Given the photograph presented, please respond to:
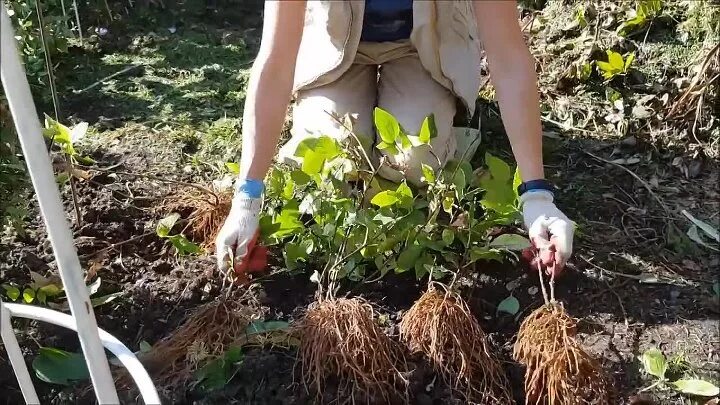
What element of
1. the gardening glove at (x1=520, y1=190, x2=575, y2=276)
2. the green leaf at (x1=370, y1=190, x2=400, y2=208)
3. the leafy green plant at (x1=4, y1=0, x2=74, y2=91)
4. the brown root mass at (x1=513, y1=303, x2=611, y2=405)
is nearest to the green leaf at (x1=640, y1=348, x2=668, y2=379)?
the brown root mass at (x1=513, y1=303, x2=611, y2=405)

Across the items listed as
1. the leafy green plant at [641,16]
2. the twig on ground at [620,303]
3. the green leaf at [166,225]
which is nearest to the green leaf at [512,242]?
the twig on ground at [620,303]

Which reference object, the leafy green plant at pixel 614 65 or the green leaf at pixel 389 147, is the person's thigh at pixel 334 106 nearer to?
the green leaf at pixel 389 147

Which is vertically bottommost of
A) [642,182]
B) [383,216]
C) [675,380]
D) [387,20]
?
[675,380]

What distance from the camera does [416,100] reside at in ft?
5.91

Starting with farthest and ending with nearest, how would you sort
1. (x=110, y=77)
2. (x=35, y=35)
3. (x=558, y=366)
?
(x=110, y=77), (x=35, y=35), (x=558, y=366)

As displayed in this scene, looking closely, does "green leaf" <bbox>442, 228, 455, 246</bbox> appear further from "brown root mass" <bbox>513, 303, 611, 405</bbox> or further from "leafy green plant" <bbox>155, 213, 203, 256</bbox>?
"leafy green plant" <bbox>155, 213, 203, 256</bbox>

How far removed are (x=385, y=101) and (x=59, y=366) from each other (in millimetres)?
905

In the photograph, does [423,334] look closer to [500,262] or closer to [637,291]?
[500,262]

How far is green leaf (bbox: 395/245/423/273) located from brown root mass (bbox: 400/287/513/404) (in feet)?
0.43

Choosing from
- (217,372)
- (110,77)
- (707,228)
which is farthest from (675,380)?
(110,77)

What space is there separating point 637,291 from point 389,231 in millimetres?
495

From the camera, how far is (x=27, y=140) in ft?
2.59

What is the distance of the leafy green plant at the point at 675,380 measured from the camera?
4.34ft

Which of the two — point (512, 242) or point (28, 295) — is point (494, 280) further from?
point (28, 295)
